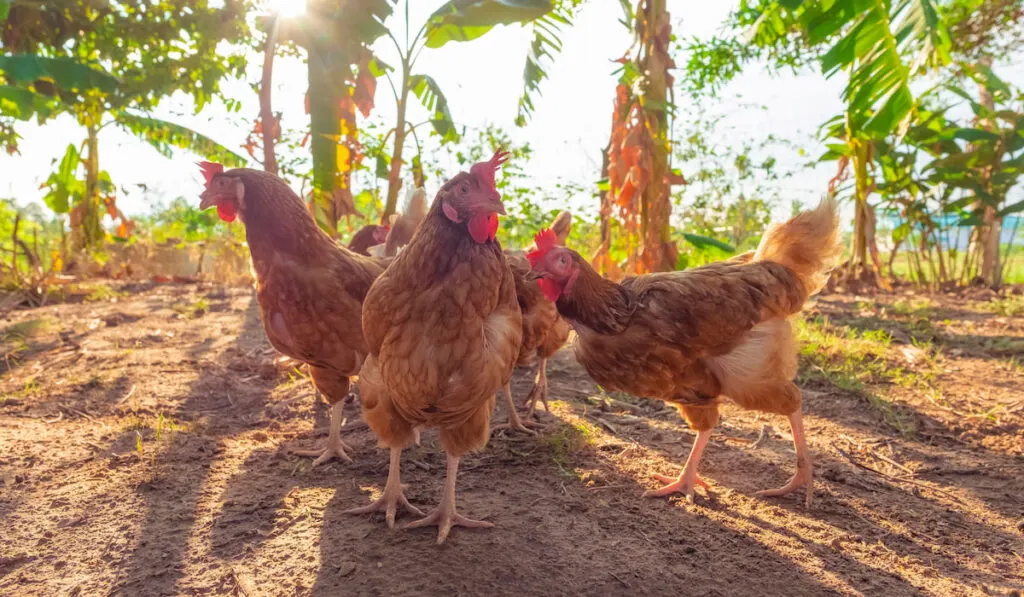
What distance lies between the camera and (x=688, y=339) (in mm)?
2240

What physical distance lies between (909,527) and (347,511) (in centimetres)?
222

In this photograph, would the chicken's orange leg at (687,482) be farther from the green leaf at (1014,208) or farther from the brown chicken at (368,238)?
the green leaf at (1014,208)

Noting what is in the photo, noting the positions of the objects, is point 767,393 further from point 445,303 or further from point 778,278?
point 445,303

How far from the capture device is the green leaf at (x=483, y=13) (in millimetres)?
4207

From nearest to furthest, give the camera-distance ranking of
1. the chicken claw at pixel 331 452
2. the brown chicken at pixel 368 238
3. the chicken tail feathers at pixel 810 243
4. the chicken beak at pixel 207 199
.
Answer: the chicken beak at pixel 207 199, the chicken tail feathers at pixel 810 243, the chicken claw at pixel 331 452, the brown chicken at pixel 368 238

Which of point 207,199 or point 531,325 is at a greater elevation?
point 207,199

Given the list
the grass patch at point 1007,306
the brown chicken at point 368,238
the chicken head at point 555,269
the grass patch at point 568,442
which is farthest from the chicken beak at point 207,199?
the grass patch at point 1007,306

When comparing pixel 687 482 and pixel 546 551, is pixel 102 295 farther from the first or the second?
pixel 687 482

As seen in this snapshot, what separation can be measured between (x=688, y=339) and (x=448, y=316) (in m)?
1.03

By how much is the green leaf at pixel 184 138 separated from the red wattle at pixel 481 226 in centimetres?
716

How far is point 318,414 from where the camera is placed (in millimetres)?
3379

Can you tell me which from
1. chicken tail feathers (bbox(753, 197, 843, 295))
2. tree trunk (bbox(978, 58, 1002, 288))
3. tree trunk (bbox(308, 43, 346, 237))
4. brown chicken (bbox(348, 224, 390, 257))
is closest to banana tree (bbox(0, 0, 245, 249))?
tree trunk (bbox(308, 43, 346, 237))

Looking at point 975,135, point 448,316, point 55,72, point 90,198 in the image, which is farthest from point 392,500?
point 90,198

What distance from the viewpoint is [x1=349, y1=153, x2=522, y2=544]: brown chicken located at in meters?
1.83
